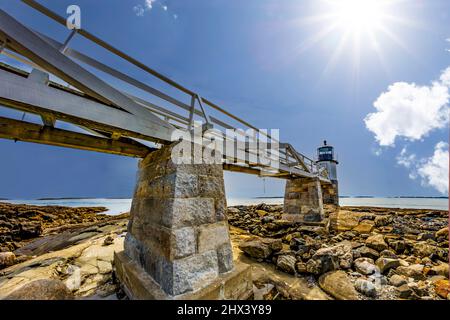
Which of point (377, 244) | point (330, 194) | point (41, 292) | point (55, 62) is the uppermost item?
point (55, 62)

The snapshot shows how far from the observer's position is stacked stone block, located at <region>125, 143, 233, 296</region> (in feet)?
6.80

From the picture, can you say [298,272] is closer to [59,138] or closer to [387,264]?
[387,264]

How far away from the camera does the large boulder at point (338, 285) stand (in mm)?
2938

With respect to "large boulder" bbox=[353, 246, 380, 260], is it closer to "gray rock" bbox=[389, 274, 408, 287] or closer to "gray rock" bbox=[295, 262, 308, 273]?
"gray rock" bbox=[389, 274, 408, 287]

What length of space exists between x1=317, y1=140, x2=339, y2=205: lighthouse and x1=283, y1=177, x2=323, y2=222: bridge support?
9259mm

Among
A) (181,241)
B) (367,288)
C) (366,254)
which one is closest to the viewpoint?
(181,241)

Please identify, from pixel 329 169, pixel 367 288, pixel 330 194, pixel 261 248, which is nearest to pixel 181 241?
pixel 261 248

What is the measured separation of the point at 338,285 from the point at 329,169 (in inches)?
713

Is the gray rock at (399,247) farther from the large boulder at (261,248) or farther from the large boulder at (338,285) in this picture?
the large boulder at (261,248)

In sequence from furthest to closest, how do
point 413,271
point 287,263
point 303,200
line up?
point 303,200
point 287,263
point 413,271

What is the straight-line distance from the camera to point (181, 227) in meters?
2.17
